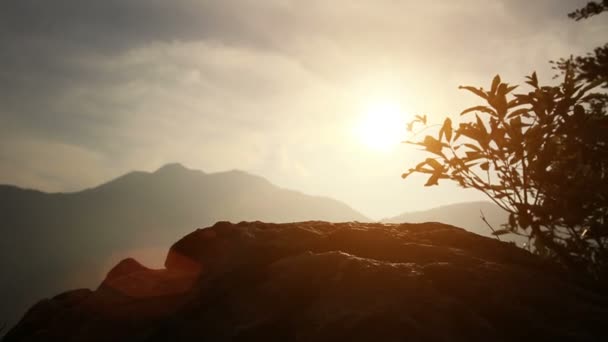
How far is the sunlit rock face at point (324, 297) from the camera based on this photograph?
2.95 metres

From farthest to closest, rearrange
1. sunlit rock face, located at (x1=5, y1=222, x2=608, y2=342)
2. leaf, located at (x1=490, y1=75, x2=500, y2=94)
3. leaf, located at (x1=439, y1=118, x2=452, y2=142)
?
leaf, located at (x1=439, y1=118, x2=452, y2=142)
leaf, located at (x1=490, y1=75, x2=500, y2=94)
sunlit rock face, located at (x1=5, y1=222, x2=608, y2=342)

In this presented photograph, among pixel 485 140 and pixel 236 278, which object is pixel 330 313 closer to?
pixel 236 278

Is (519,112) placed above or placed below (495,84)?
below

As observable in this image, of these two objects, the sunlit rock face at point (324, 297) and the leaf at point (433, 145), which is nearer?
the sunlit rock face at point (324, 297)

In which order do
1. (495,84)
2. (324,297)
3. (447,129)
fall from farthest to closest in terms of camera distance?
(447,129) < (495,84) < (324,297)

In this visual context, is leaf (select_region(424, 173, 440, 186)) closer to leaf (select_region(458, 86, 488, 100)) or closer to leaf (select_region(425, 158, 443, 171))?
leaf (select_region(425, 158, 443, 171))

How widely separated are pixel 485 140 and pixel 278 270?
3473 millimetres

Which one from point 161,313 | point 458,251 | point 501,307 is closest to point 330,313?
point 501,307

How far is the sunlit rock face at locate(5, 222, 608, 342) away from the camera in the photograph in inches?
116

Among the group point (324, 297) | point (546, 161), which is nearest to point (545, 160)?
point (546, 161)

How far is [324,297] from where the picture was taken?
3316mm

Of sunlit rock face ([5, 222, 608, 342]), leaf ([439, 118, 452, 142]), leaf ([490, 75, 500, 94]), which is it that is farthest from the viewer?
leaf ([439, 118, 452, 142])

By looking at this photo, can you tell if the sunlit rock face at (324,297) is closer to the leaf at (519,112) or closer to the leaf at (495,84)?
the leaf at (519,112)

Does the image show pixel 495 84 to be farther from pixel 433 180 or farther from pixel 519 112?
pixel 433 180
